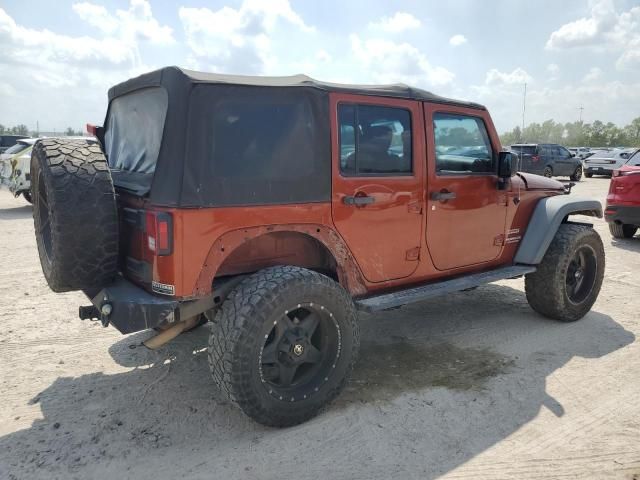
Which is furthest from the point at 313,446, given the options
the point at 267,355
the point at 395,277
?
the point at 395,277

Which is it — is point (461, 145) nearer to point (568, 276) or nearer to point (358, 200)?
point (358, 200)

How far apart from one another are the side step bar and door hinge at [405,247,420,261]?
9.6 inches

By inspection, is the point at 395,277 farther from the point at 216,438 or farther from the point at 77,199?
the point at 77,199

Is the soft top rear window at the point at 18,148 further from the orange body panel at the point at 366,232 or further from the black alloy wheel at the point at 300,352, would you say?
the black alloy wheel at the point at 300,352

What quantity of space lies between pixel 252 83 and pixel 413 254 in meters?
1.75

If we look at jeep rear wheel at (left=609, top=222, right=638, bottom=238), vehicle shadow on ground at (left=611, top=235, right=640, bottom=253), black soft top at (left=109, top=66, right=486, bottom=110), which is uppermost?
black soft top at (left=109, top=66, right=486, bottom=110)

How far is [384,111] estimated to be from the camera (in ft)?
12.2

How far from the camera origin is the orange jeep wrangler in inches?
114

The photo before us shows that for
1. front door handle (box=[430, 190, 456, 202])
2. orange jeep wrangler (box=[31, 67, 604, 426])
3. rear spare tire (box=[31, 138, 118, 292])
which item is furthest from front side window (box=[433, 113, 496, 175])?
rear spare tire (box=[31, 138, 118, 292])

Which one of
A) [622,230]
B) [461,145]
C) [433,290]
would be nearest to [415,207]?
[433,290]

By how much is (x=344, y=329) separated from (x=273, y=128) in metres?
1.35

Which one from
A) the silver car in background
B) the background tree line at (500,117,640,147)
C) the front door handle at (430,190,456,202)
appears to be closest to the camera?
the front door handle at (430,190,456,202)

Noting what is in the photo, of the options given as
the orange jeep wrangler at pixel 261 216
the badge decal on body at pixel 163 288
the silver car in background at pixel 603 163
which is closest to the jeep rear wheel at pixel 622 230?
the orange jeep wrangler at pixel 261 216

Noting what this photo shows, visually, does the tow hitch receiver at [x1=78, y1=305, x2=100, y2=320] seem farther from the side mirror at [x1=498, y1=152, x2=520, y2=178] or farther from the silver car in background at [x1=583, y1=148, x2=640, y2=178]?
the silver car in background at [x1=583, y1=148, x2=640, y2=178]
